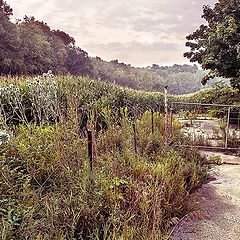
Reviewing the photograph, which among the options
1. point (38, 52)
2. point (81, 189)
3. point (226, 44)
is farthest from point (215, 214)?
point (38, 52)

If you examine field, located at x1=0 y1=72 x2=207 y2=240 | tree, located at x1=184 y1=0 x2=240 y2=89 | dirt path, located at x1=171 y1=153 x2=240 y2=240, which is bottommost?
dirt path, located at x1=171 y1=153 x2=240 y2=240

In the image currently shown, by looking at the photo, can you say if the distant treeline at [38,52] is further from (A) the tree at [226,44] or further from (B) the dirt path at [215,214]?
(B) the dirt path at [215,214]

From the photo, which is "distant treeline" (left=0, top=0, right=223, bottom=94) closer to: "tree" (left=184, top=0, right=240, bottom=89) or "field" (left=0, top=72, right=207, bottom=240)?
"tree" (left=184, top=0, right=240, bottom=89)

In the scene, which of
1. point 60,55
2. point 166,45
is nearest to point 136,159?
point 166,45

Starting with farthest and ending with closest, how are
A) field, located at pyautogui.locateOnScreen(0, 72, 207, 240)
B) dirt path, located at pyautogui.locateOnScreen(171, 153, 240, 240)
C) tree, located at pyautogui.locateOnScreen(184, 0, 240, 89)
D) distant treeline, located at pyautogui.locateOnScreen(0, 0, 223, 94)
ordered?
distant treeline, located at pyautogui.locateOnScreen(0, 0, 223, 94) → tree, located at pyautogui.locateOnScreen(184, 0, 240, 89) → dirt path, located at pyautogui.locateOnScreen(171, 153, 240, 240) → field, located at pyautogui.locateOnScreen(0, 72, 207, 240)

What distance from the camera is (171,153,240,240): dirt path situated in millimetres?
2508

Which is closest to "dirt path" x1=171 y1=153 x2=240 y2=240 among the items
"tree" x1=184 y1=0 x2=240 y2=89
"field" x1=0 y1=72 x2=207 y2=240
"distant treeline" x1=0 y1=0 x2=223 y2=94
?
"field" x1=0 y1=72 x2=207 y2=240

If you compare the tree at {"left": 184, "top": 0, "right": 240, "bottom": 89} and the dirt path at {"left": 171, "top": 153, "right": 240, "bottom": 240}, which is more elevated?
the tree at {"left": 184, "top": 0, "right": 240, "bottom": 89}

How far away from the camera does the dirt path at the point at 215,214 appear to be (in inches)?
98.7

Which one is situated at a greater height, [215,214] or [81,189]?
[81,189]

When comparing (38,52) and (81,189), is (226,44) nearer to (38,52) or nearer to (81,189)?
(81,189)

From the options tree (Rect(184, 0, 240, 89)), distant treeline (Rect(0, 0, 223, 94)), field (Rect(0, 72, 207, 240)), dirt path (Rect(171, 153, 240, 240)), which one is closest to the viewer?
field (Rect(0, 72, 207, 240))

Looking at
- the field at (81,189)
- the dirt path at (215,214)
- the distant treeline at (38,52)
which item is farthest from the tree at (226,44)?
the field at (81,189)

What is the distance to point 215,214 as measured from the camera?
2.92 metres
